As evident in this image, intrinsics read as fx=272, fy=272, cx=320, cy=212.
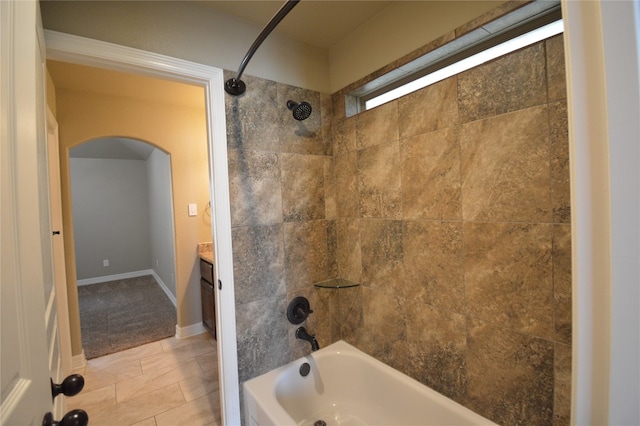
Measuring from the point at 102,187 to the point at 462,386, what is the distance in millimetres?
6502

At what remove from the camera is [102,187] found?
17.4 ft

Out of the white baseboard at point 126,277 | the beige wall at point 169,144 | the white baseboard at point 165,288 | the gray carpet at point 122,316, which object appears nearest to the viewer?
the beige wall at point 169,144

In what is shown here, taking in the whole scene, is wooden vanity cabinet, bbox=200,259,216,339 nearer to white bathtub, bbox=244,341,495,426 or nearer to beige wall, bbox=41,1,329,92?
white bathtub, bbox=244,341,495,426

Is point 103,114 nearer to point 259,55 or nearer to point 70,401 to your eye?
point 259,55

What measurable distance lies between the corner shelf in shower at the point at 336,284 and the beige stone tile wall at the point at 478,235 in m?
0.15

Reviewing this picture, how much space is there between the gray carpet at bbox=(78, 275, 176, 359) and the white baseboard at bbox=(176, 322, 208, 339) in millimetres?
179

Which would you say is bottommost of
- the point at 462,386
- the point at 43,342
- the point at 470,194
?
the point at 462,386

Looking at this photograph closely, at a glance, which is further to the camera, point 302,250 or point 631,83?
point 302,250

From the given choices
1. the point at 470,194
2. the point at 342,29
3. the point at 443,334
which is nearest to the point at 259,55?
the point at 342,29

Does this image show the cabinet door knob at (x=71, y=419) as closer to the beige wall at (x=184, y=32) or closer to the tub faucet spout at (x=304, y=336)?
the tub faucet spout at (x=304, y=336)

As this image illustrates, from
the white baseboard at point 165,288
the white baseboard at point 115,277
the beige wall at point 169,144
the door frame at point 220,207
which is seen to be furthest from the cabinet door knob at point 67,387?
the white baseboard at point 115,277

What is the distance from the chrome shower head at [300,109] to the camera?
1.66 meters

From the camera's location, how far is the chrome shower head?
5.43 feet

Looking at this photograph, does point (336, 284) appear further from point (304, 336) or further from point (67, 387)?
point (67, 387)
